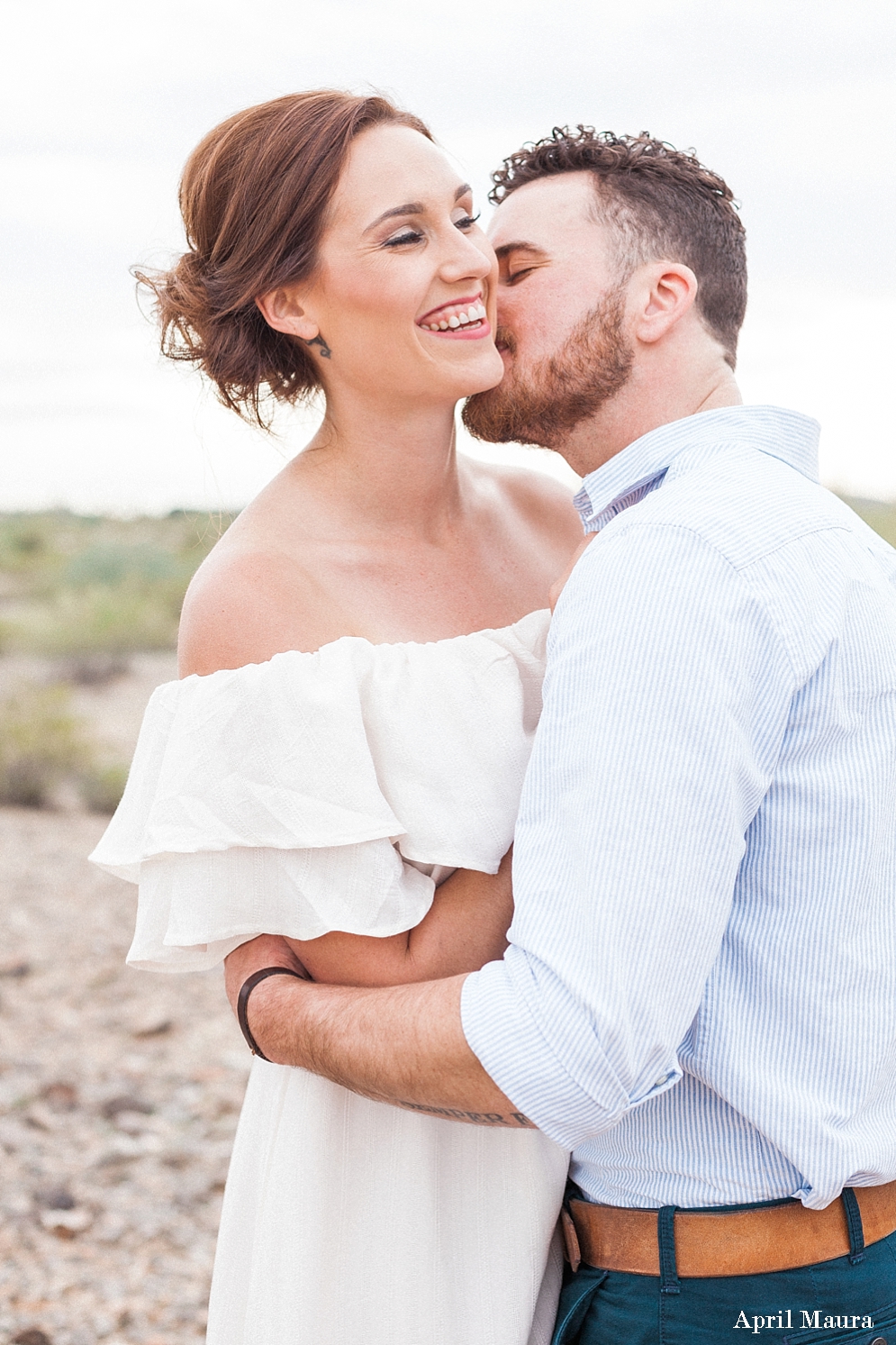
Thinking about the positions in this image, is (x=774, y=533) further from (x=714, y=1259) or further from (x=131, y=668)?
(x=131, y=668)

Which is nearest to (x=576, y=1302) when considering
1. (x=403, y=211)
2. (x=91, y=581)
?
(x=403, y=211)

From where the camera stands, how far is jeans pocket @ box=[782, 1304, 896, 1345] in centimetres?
143

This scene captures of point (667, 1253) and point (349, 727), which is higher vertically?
point (349, 727)

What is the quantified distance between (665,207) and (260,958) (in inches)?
51.9

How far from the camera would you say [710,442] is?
5.17 ft

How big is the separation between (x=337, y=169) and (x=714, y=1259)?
168 centimetres

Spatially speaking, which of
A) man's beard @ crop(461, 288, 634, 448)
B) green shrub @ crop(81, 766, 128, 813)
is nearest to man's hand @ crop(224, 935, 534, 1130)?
man's beard @ crop(461, 288, 634, 448)

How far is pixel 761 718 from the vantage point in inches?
50.0

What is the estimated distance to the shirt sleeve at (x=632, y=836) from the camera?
120 centimetres

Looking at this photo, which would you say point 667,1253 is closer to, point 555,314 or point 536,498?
point 555,314

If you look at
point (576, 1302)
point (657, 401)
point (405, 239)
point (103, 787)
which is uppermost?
point (405, 239)

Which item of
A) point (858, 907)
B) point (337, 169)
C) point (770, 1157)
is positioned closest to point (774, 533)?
point (858, 907)

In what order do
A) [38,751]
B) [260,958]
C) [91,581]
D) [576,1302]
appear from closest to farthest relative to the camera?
[576,1302] → [260,958] → [38,751] → [91,581]
